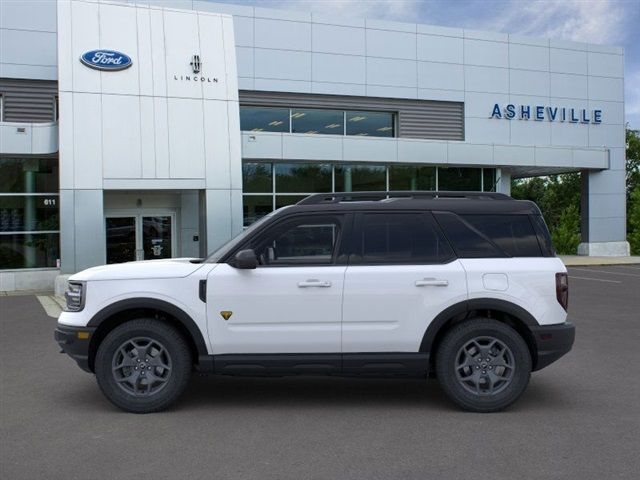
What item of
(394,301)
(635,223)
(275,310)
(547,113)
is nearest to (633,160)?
(635,223)

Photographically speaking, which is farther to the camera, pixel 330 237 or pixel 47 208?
pixel 47 208

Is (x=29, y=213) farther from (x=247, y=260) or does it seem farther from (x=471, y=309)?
(x=471, y=309)

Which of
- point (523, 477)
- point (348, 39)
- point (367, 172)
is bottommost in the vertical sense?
point (523, 477)

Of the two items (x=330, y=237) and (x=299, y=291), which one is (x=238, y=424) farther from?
(x=330, y=237)

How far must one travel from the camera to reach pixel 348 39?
23406 mm

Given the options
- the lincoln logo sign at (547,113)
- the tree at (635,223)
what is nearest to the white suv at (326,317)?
the lincoln logo sign at (547,113)

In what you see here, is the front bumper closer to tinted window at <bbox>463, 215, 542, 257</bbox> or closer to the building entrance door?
tinted window at <bbox>463, 215, 542, 257</bbox>

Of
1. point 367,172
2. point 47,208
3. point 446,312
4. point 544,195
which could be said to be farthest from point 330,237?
point 544,195

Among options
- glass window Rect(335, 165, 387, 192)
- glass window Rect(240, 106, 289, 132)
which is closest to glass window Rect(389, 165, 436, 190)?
glass window Rect(335, 165, 387, 192)

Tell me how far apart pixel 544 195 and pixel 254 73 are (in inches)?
1537

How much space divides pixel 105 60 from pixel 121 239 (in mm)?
5160

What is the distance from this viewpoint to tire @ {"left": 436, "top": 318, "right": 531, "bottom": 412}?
217 inches

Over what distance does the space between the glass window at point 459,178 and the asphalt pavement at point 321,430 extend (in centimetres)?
1623

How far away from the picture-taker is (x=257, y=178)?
21.0m
